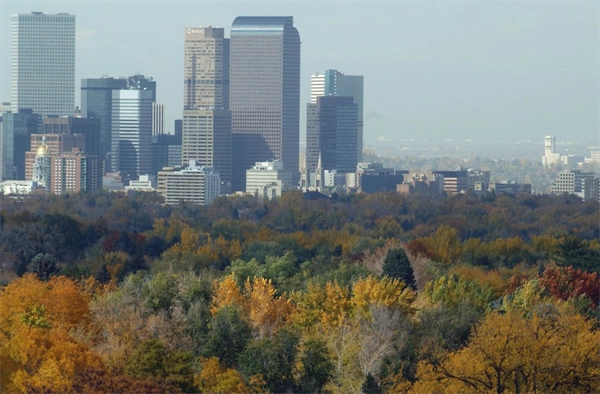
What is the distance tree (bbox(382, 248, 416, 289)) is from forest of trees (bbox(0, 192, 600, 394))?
10 cm

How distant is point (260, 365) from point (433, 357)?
4.73 m

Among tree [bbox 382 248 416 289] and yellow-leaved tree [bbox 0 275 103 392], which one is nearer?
yellow-leaved tree [bbox 0 275 103 392]

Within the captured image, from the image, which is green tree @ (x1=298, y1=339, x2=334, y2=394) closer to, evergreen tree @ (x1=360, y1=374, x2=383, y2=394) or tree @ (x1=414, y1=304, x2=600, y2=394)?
evergreen tree @ (x1=360, y1=374, x2=383, y2=394)

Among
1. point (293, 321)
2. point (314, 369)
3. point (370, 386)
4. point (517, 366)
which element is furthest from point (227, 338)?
point (517, 366)

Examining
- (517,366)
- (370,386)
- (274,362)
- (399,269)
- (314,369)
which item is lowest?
(370,386)

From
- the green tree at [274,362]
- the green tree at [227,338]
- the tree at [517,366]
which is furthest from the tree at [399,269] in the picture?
the tree at [517,366]

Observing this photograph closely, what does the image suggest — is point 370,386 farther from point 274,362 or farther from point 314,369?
point 274,362

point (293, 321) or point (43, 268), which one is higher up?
point (293, 321)

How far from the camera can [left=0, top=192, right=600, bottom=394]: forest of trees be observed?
42906 millimetres

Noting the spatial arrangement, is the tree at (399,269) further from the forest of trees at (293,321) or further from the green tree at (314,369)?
the green tree at (314,369)

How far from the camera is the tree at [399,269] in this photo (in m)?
68.9

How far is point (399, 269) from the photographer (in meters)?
69.4

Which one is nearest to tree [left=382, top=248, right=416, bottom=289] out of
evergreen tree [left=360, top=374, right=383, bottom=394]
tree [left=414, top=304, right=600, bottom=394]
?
tree [left=414, top=304, right=600, bottom=394]

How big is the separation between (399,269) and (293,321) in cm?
1487
